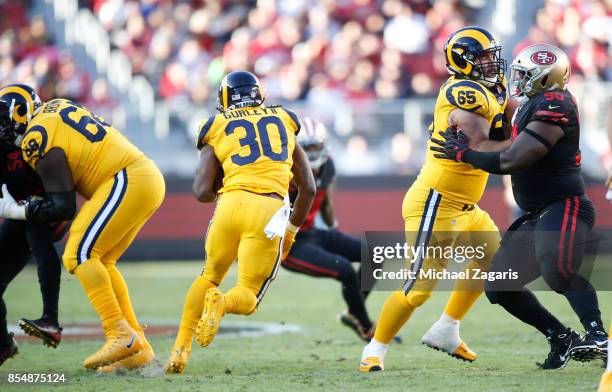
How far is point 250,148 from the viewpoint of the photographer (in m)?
6.35

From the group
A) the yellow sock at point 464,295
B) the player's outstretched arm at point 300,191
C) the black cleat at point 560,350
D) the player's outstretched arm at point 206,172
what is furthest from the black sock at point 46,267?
the black cleat at point 560,350

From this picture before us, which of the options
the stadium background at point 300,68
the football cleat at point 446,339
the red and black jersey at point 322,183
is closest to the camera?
the football cleat at point 446,339

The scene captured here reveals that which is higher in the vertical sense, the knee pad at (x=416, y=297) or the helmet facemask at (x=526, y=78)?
the helmet facemask at (x=526, y=78)

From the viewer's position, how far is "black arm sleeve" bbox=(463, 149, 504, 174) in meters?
5.86

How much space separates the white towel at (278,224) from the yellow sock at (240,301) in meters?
0.37

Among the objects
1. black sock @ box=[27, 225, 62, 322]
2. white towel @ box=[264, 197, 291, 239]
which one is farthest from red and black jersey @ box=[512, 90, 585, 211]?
black sock @ box=[27, 225, 62, 322]

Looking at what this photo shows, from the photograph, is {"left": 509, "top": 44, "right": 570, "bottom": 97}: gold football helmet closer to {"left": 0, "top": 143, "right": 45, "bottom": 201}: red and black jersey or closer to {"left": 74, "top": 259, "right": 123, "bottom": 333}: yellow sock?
{"left": 74, "top": 259, "right": 123, "bottom": 333}: yellow sock

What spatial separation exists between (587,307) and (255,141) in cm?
222

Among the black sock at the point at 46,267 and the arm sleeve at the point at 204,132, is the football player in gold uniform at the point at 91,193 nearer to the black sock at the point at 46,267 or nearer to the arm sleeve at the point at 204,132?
the black sock at the point at 46,267

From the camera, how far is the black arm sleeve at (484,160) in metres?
5.86

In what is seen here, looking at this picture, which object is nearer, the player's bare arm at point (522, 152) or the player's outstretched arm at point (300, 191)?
the player's bare arm at point (522, 152)

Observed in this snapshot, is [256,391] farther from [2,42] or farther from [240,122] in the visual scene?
[2,42]

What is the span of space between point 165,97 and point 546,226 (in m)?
11.3

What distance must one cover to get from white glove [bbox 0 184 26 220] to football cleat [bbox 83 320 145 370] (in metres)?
0.92
